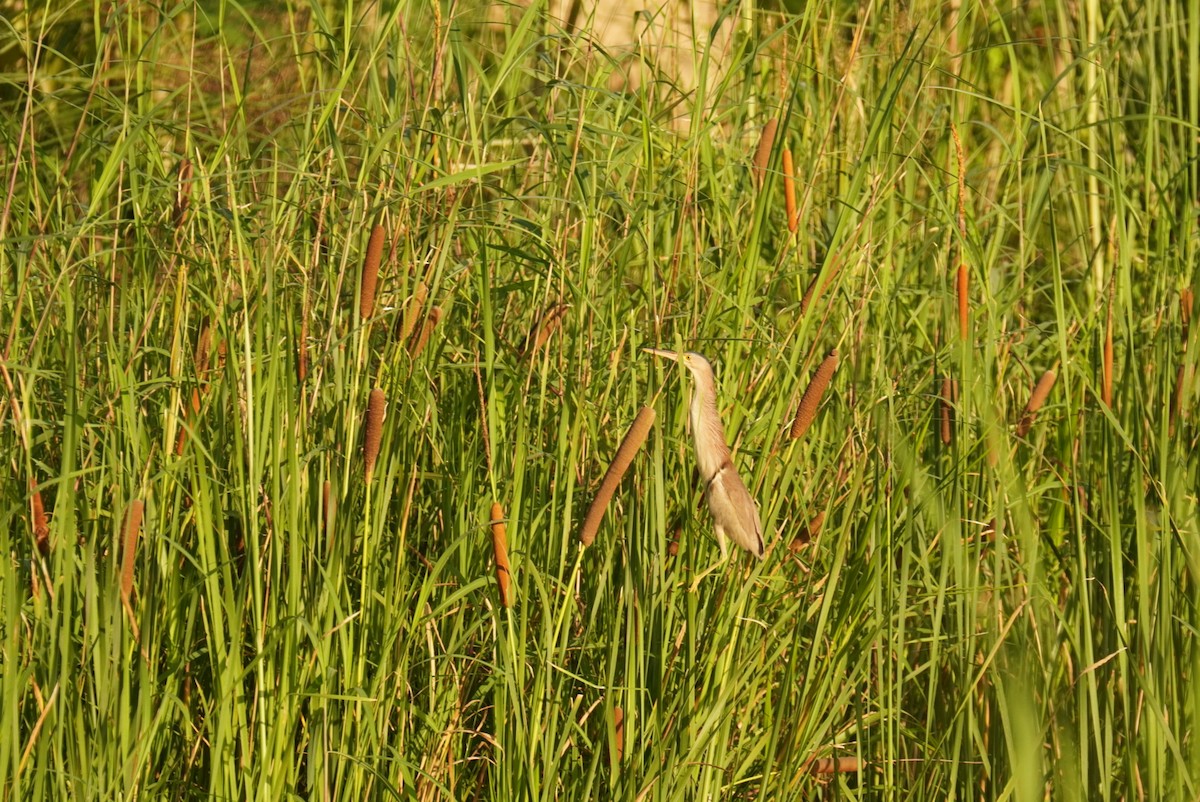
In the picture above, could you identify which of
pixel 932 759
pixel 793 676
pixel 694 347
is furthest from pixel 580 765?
pixel 694 347

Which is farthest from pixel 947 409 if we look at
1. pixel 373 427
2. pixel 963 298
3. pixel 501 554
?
pixel 373 427

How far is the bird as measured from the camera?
1942 millimetres

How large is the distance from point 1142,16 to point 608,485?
2.60 meters

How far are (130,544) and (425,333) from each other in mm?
507

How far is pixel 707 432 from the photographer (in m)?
2.04

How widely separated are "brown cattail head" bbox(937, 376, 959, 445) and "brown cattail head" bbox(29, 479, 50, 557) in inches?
51.3

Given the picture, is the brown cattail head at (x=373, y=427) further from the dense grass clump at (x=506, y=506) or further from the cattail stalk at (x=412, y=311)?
the cattail stalk at (x=412, y=311)

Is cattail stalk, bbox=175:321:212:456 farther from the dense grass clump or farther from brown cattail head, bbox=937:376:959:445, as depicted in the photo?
brown cattail head, bbox=937:376:959:445

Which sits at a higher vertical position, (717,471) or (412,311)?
(412,311)

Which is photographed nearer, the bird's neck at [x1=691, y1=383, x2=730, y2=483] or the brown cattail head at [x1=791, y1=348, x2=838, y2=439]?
the brown cattail head at [x1=791, y1=348, x2=838, y2=439]

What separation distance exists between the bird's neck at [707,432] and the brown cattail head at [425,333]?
42 cm

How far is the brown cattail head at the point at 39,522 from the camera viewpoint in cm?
173

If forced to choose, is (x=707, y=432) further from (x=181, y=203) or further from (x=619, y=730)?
(x=181, y=203)

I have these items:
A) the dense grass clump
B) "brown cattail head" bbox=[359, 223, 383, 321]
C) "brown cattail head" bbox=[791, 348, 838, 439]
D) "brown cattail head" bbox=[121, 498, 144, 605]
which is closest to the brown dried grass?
the dense grass clump
